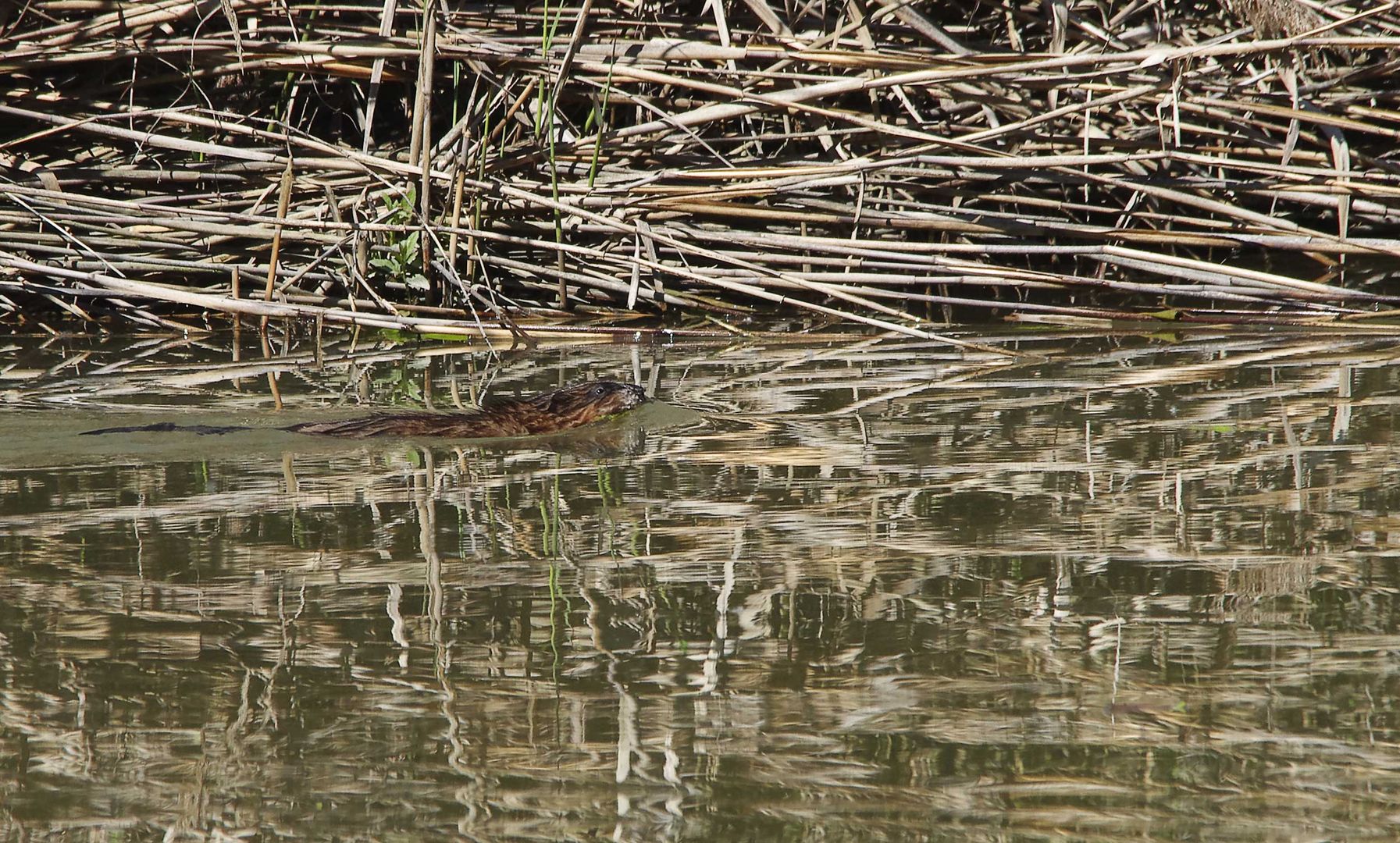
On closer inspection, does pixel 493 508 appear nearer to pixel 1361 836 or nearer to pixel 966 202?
pixel 1361 836

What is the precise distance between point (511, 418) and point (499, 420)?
5 cm

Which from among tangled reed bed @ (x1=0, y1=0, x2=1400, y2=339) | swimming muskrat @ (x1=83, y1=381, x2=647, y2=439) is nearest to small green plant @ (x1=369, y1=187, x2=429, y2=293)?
tangled reed bed @ (x1=0, y1=0, x2=1400, y2=339)

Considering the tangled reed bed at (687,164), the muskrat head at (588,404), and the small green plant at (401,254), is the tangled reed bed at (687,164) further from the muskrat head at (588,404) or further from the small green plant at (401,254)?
the muskrat head at (588,404)

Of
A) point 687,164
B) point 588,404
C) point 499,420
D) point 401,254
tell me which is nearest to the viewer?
point 499,420

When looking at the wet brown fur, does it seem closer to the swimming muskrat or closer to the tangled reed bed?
the swimming muskrat

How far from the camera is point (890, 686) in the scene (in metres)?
2.43

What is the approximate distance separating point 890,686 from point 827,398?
277cm

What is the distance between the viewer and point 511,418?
4883 millimetres

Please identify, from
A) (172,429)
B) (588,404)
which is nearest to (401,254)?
(588,404)

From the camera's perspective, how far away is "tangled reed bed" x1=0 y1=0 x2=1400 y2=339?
685 centimetres

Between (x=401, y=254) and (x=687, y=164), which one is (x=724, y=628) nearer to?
(x=401, y=254)

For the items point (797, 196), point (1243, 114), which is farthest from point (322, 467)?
→ point (1243, 114)

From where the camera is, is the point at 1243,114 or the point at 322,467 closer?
the point at 322,467

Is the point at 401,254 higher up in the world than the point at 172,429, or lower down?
higher up
